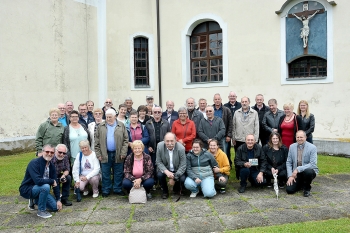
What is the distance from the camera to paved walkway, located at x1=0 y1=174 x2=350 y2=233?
17.4ft

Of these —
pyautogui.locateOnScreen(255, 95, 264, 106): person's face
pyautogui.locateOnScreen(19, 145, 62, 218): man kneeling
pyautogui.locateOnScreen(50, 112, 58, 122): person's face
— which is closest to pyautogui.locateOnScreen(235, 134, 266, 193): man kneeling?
pyautogui.locateOnScreen(255, 95, 264, 106): person's face

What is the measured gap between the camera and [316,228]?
4.91m

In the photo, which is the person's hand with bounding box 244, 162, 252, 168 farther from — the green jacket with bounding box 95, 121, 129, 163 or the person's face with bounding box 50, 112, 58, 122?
the person's face with bounding box 50, 112, 58, 122

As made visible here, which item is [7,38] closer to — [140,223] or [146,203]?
[146,203]

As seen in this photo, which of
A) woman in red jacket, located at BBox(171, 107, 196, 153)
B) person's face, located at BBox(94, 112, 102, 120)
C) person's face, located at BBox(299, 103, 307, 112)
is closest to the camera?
person's face, located at BBox(94, 112, 102, 120)

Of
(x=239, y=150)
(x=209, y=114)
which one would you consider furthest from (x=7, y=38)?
(x=239, y=150)

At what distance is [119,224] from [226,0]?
30.6 feet

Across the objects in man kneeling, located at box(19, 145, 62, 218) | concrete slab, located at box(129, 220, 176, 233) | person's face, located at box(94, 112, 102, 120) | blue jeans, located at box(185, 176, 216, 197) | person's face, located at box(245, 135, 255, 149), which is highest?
person's face, located at box(94, 112, 102, 120)

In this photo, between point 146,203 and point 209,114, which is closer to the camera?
point 146,203

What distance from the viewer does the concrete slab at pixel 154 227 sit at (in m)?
5.11

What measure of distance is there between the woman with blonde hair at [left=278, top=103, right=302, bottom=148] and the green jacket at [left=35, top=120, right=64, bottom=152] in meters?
4.37

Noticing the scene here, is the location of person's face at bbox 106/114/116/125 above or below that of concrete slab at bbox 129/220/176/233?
above

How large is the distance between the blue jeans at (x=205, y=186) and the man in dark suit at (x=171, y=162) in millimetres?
123

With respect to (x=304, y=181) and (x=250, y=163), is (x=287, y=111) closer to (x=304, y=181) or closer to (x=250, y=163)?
(x=250, y=163)
